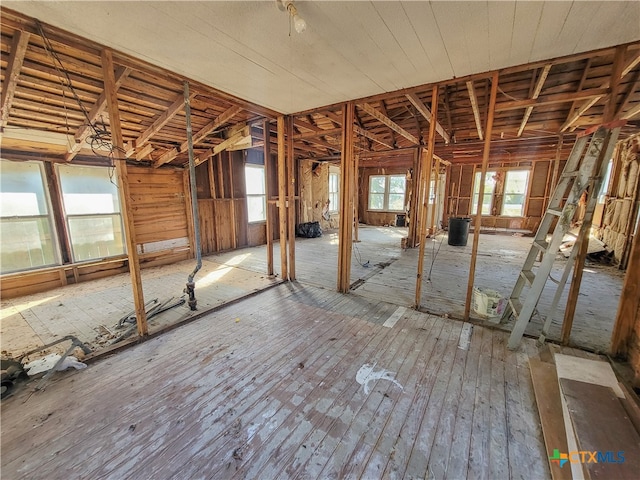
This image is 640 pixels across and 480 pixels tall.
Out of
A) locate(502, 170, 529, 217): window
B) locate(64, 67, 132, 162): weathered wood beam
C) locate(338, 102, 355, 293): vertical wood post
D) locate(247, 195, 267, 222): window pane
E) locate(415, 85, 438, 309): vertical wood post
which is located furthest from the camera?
locate(502, 170, 529, 217): window

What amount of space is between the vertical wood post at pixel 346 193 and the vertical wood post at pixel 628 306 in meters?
2.70

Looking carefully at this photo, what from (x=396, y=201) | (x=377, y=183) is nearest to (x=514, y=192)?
(x=396, y=201)

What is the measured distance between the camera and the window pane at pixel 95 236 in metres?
4.42

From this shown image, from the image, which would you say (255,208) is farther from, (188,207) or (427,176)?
(427,176)

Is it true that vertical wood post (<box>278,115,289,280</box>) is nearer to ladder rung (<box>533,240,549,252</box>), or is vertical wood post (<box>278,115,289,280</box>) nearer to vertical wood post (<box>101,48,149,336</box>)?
vertical wood post (<box>101,48,149,336</box>)

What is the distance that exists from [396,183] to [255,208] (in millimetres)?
6934

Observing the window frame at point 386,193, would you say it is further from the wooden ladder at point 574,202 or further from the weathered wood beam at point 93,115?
the weathered wood beam at point 93,115

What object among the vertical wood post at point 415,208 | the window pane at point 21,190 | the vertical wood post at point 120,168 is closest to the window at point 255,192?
the window pane at point 21,190

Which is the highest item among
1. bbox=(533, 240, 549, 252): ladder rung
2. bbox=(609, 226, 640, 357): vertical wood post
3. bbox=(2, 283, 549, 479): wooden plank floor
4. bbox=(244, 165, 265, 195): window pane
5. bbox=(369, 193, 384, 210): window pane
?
bbox=(244, 165, 265, 195): window pane

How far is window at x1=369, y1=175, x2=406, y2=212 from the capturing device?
11.4 metres

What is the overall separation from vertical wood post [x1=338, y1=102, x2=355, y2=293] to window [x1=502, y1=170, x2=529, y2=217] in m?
9.18

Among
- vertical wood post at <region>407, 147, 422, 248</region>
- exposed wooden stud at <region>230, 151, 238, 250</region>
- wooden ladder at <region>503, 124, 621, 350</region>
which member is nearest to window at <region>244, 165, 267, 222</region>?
exposed wooden stud at <region>230, 151, 238, 250</region>

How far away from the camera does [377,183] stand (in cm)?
1188

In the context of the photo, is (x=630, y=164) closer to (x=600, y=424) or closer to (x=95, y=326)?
(x=600, y=424)
